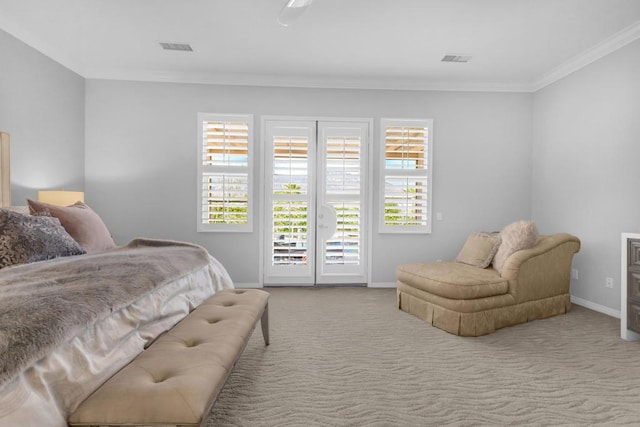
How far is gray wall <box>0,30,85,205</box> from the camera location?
143 inches

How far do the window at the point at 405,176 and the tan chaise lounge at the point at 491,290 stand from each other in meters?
1.21

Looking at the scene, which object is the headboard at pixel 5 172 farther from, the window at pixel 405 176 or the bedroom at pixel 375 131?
the window at pixel 405 176

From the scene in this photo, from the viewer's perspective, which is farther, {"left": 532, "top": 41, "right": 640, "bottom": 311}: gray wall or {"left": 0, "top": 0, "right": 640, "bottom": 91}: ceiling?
{"left": 532, "top": 41, "right": 640, "bottom": 311}: gray wall

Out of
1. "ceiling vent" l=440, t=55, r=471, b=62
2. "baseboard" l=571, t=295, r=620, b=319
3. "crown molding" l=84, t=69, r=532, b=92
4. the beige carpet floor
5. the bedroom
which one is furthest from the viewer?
"crown molding" l=84, t=69, r=532, b=92

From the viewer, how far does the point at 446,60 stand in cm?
448

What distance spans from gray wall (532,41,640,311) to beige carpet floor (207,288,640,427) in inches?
28.3

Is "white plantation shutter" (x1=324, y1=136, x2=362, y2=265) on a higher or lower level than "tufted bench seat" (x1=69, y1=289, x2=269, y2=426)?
higher

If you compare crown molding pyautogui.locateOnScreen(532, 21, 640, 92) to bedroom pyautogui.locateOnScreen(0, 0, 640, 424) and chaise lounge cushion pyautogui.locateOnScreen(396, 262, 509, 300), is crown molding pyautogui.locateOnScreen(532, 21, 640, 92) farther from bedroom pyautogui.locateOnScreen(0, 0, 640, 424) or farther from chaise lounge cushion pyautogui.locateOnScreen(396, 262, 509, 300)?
chaise lounge cushion pyautogui.locateOnScreen(396, 262, 509, 300)

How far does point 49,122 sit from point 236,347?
12.3 ft

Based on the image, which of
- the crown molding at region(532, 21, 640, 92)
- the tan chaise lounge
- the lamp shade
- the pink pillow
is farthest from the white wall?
the pink pillow

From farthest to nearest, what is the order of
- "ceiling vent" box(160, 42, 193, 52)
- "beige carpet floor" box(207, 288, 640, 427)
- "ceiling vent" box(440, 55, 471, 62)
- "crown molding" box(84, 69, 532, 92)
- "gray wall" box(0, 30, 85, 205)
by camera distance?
"crown molding" box(84, 69, 532, 92)
"ceiling vent" box(440, 55, 471, 62)
"ceiling vent" box(160, 42, 193, 52)
"gray wall" box(0, 30, 85, 205)
"beige carpet floor" box(207, 288, 640, 427)

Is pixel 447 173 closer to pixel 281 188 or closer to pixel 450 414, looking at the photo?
pixel 281 188

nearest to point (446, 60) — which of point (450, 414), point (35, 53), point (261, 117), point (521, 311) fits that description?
point (261, 117)

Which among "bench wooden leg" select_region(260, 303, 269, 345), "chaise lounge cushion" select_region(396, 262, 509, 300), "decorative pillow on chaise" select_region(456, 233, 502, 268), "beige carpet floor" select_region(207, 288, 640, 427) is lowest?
"beige carpet floor" select_region(207, 288, 640, 427)
